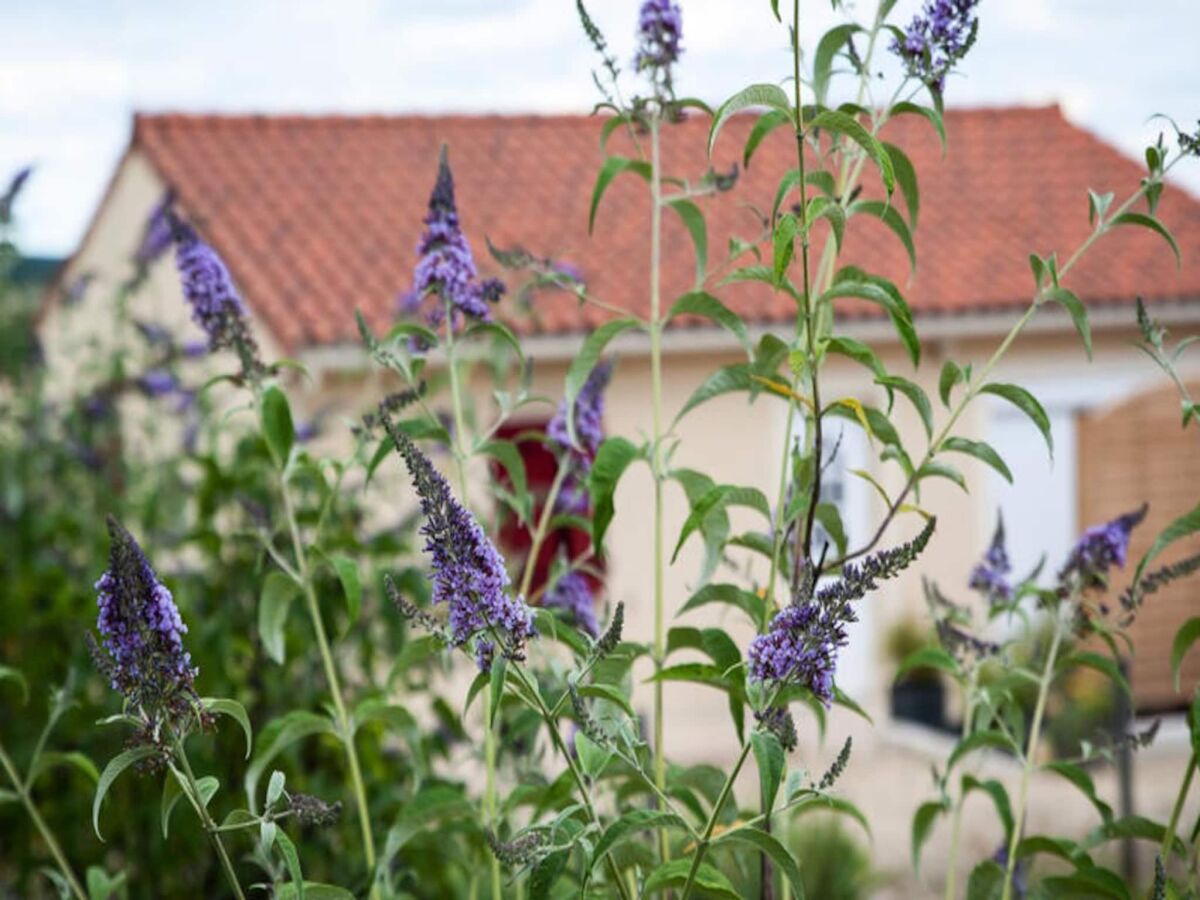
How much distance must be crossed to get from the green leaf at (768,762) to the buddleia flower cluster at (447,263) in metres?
0.90

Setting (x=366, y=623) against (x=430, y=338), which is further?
(x=366, y=623)

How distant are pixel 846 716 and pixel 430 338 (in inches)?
395

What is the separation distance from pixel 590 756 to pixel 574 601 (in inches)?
36.6

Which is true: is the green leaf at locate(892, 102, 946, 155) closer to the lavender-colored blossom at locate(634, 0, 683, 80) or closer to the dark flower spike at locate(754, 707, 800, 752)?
the lavender-colored blossom at locate(634, 0, 683, 80)

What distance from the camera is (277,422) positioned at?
2467 millimetres

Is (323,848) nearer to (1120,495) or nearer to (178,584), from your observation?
(178,584)

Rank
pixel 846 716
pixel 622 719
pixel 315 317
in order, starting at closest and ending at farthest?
pixel 622 719 < pixel 315 317 < pixel 846 716

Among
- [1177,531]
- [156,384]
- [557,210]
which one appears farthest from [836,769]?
[557,210]

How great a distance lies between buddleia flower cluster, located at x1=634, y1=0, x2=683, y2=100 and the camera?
7.39 feet

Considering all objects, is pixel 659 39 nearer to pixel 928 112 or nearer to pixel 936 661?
pixel 928 112

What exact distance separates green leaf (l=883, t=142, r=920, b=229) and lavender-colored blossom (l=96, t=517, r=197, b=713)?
3.48 ft

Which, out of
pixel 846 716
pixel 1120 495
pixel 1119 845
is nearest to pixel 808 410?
pixel 1119 845

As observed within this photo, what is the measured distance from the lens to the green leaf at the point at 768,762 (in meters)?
1.58

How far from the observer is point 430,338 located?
2.32m
